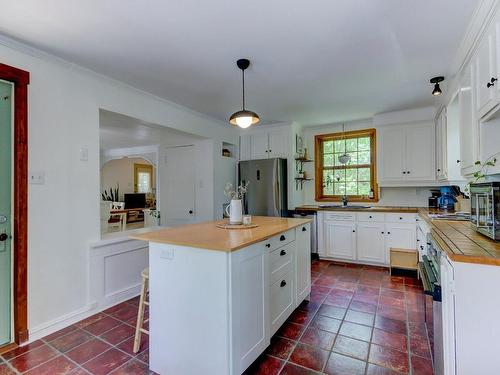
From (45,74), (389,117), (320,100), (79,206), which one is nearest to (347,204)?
(389,117)

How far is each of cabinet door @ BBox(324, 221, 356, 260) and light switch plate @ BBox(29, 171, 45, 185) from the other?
372cm

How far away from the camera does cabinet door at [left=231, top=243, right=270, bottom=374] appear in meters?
1.56

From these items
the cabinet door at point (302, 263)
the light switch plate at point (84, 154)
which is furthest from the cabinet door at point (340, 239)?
the light switch plate at point (84, 154)

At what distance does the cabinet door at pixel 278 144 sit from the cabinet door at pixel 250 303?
9.72ft

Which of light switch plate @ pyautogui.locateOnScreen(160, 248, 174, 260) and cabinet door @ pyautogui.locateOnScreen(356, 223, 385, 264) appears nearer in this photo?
light switch plate @ pyautogui.locateOnScreen(160, 248, 174, 260)

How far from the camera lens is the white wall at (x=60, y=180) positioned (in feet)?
7.11

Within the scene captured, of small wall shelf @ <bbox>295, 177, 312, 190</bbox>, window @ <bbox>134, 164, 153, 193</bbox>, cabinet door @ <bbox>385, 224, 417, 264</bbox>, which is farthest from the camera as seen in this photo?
window @ <bbox>134, 164, 153, 193</bbox>

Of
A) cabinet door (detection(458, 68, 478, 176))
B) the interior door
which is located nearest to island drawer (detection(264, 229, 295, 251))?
cabinet door (detection(458, 68, 478, 176))

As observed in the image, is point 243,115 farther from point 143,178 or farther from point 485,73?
point 143,178

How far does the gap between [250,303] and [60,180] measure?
200 centimetres

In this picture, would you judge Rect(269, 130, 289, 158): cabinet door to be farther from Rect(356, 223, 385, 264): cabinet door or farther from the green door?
the green door

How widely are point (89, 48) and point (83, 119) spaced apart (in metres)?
0.69

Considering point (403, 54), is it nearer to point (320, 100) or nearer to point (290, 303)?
point (320, 100)

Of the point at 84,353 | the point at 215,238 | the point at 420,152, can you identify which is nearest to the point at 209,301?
the point at 215,238
